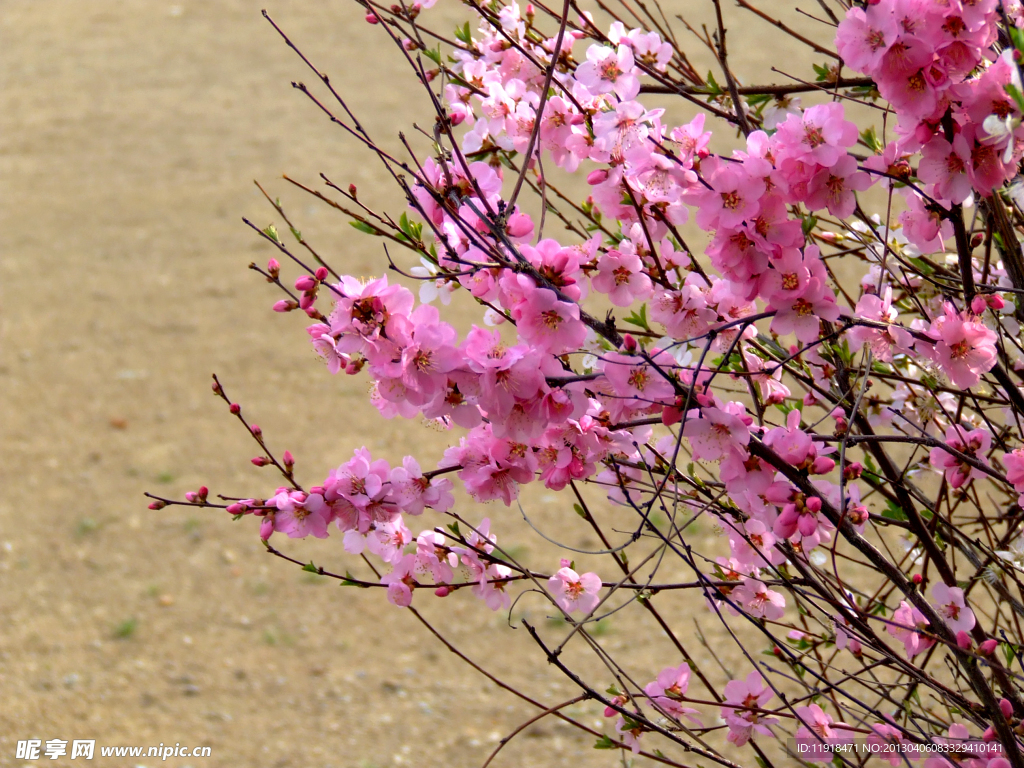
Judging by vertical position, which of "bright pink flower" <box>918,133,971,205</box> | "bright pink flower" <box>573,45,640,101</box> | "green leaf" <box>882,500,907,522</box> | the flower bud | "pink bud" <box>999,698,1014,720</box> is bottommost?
"pink bud" <box>999,698,1014,720</box>

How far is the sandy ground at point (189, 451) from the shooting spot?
3.30 m

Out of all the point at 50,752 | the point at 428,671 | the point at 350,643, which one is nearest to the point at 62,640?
the point at 50,752

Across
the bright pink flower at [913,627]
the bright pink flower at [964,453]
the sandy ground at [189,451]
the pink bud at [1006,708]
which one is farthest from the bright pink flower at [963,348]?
the sandy ground at [189,451]

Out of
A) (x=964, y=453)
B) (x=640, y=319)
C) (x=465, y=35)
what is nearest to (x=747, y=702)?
(x=964, y=453)

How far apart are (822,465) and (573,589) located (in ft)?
2.03

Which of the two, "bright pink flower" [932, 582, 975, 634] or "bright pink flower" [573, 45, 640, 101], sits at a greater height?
"bright pink flower" [573, 45, 640, 101]

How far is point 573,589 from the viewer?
1760 millimetres

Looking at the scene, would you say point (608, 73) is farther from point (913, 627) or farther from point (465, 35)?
point (913, 627)

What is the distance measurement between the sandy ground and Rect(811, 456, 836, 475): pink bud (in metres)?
2.12

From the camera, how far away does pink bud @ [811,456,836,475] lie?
1297 mm

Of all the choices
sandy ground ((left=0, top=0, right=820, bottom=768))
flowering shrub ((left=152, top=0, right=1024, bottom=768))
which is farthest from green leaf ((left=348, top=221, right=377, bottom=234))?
sandy ground ((left=0, top=0, right=820, bottom=768))

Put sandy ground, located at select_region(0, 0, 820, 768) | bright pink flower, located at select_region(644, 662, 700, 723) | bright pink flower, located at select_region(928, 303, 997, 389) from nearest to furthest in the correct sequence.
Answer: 1. bright pink flower, located at select_region(928, 303, 997, 389)
2. bright pink flower, located at select_region(644, 662, 700, 723)
3. sandy ground, located at select_region(0, 0, 820, 768)

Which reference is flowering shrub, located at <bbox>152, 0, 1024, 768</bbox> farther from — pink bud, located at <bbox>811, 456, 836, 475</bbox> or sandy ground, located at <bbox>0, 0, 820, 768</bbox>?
sandy ground, located at <bbox>0, 0, 820, 768</bbox>

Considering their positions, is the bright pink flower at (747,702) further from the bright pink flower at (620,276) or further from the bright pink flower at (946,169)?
the bright pink flower at (946,169)
